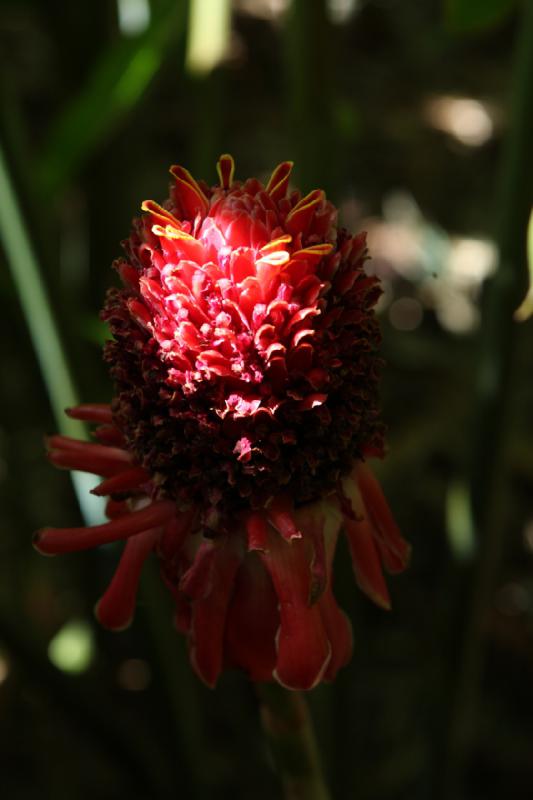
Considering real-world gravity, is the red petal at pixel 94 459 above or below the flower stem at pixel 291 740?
above

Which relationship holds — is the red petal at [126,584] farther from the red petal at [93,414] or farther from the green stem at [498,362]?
the green stem at [498,362]

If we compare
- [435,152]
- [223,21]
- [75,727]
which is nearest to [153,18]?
[223,21]

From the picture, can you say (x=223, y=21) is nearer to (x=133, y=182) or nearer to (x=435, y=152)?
(x=133, y=182)

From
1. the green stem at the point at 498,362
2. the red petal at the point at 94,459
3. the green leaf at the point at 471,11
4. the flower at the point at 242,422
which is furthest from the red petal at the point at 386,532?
the green leaf at the point at 471,11

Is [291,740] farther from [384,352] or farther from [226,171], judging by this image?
[384,352]

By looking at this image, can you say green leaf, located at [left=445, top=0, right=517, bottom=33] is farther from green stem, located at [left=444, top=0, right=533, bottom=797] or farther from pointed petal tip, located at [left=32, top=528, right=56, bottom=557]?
pointed petal tip, located at [left=32, top=528, right=56, bottom=557]

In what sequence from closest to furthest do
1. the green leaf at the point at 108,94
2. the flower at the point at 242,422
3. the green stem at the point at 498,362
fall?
1. the flower at the point at 242,422
2. the green stem at the point at 498,362
3. the green leaf at the point at 108,94

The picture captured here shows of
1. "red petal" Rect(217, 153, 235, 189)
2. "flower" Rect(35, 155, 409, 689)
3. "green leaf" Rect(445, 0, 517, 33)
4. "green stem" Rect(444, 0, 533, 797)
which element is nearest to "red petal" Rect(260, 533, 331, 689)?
"flower" Rect(35, 155, 409, 689)
